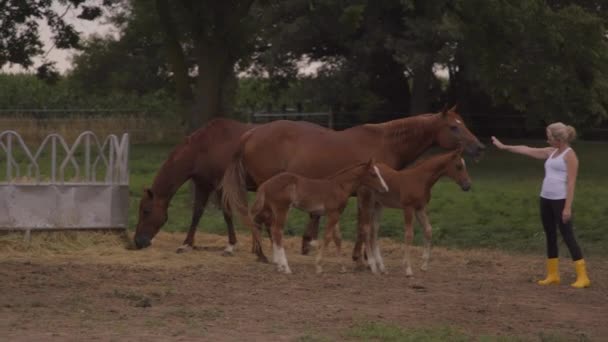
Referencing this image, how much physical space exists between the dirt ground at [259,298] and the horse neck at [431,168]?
3.40ft

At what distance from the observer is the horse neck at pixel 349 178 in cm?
1124

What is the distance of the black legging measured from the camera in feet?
35.7

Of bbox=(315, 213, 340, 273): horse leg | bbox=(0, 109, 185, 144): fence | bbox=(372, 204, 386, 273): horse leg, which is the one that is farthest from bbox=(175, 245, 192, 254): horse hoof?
bbox=(0, 109, 185, 144): fence

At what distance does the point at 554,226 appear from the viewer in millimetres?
11062

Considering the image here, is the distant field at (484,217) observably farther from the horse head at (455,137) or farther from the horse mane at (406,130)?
the horse mane at (406,130)

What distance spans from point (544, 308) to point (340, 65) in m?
24.4

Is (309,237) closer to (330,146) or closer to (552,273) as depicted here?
(330,146)

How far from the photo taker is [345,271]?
11.5 meters

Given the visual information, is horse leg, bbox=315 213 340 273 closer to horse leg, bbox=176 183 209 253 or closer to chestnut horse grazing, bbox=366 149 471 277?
chestnut horse grazing, bbox=366 149 471 277

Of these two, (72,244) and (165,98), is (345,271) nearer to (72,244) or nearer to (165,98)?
(72,244)

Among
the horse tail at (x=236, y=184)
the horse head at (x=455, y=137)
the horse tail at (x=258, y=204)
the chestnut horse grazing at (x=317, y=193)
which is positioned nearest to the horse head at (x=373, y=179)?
the chestnut horse grazing at (x=317, y=193)

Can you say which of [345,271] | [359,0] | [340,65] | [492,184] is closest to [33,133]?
[340,65]

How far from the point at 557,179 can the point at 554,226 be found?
524mm

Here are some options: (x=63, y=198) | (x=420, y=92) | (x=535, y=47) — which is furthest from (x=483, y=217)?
(x=420, y=92)
